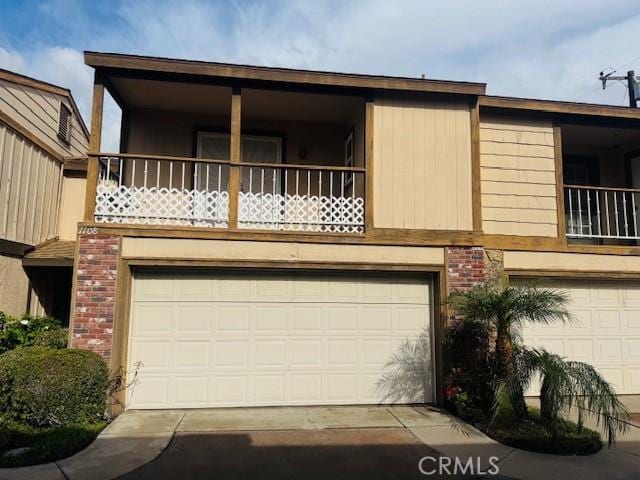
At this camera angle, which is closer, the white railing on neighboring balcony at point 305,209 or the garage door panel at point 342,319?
the white railing on neighboring balcony at point 305,209

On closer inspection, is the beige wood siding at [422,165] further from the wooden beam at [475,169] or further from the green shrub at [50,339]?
the green shrub at [50,339]

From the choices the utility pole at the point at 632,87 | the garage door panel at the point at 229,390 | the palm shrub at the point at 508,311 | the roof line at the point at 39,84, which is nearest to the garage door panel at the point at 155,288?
the garage door panel at the point at 229,390

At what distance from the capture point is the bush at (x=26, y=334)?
7203 mm

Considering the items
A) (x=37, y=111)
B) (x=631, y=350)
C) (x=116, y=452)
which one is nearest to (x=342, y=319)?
(x=116, y=452)

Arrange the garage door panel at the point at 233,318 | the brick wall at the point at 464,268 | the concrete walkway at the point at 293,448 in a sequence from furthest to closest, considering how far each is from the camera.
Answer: the brick wall at the point at 464,268 < the garage door panel at the point at 233,318 < the concrete walkway at the point at 293,448

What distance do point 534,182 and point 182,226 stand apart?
5.96 meters

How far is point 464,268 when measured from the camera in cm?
746

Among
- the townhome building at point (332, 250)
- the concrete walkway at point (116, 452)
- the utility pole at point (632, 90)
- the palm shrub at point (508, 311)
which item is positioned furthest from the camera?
the utility pole at point (632, 90)

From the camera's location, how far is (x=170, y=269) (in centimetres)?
712

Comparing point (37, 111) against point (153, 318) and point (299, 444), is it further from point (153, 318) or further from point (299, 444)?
point (299, 444)

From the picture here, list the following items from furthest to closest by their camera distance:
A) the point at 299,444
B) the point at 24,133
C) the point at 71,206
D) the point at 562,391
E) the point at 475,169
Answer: the point at 71,206, the point at 24,133, the point at 475,169, the point at 299,444, the point at 562,391

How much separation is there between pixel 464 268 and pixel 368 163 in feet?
7.31

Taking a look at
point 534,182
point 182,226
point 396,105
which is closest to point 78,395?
point 182,226

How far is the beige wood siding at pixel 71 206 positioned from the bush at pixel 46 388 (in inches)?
157
